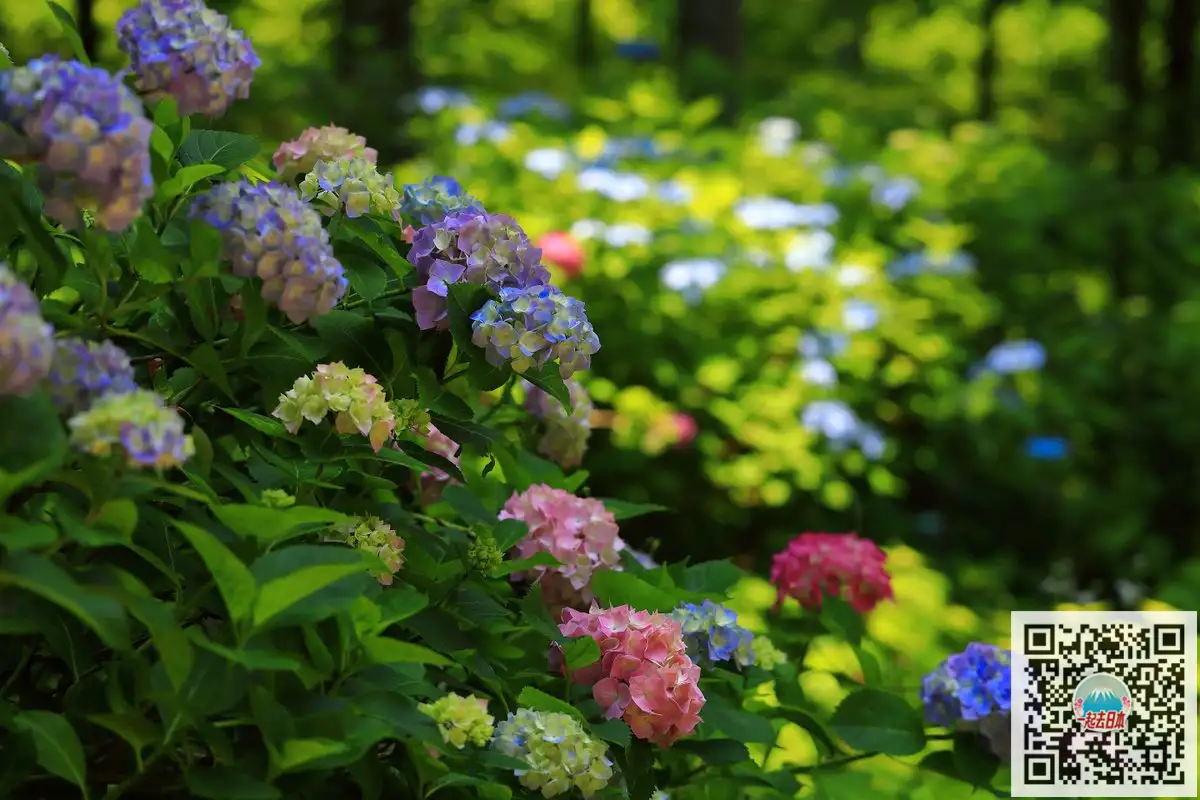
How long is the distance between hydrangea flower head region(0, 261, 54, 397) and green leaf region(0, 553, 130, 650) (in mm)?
128

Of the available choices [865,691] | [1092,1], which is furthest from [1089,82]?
[865,691]

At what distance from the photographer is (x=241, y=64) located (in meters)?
1.60

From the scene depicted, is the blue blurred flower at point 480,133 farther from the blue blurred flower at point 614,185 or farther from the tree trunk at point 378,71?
the tree trunk at point 378,71

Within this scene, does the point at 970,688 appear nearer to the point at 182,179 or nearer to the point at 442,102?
the point at 182,179

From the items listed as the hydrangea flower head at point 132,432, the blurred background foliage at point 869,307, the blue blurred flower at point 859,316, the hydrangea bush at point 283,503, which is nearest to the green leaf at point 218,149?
the hydrangea bush at point 283,503

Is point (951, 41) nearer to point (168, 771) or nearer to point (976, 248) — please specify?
point (976, 248)

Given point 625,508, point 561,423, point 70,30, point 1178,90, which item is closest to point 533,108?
point 1178,90

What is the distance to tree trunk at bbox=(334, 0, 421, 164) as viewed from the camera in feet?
28.7

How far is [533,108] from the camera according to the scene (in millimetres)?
7168

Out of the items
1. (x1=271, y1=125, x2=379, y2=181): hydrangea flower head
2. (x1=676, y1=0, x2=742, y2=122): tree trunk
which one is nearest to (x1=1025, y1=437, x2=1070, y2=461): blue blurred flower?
(x1=676, y1=0, x2=742, y2=122): tree trunk

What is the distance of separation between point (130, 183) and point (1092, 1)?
16.4m

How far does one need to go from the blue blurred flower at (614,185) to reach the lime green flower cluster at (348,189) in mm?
3858

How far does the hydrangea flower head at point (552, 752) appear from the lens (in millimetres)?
1408

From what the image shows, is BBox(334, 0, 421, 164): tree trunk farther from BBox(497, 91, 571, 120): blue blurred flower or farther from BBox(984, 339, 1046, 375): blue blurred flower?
BBox(984, 339, 1046, 375): blue blurred flower
